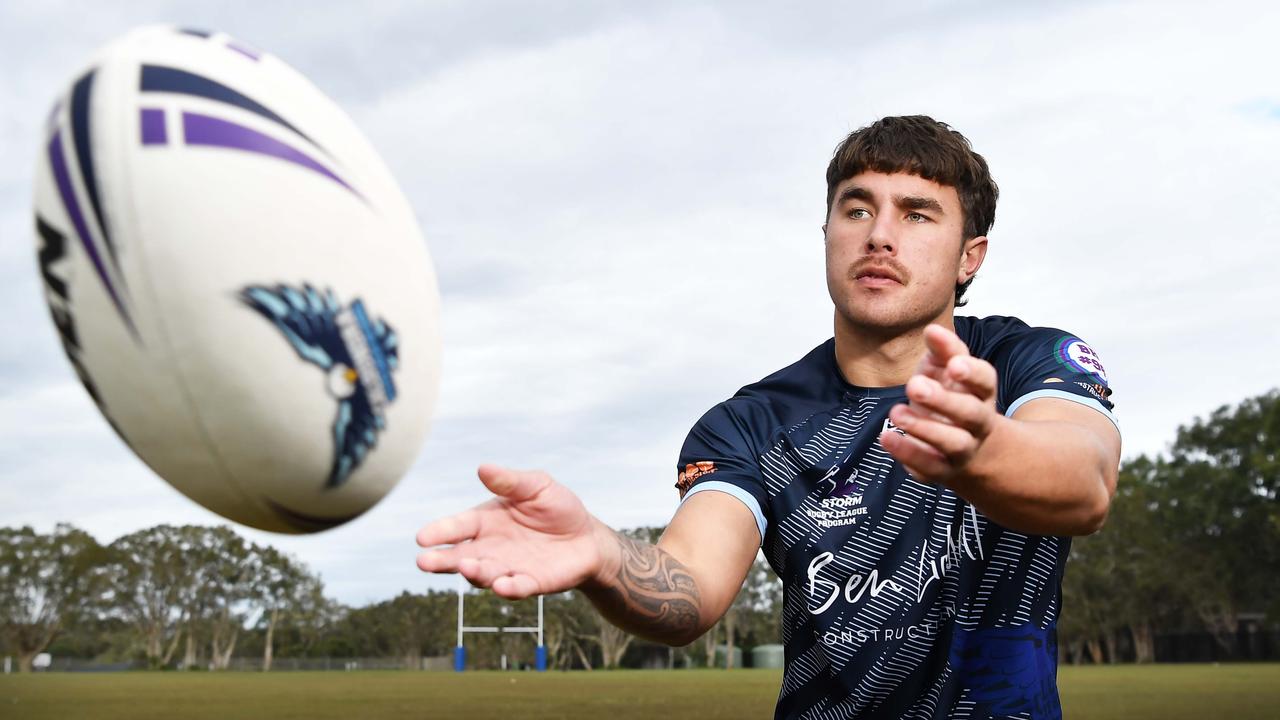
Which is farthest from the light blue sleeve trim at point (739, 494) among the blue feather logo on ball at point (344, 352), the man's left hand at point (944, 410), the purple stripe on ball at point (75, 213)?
the purple stripe on ball at point (75, 213)

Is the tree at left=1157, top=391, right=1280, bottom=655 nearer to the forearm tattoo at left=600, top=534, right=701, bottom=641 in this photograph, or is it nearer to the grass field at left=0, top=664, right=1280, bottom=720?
the grass field at left=0, top=664, right=1280, bottom=720

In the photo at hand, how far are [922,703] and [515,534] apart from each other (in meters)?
1.61

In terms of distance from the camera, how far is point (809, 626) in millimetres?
3764

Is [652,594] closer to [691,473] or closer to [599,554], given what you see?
[599,554]

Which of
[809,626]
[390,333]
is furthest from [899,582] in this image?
[390,333]

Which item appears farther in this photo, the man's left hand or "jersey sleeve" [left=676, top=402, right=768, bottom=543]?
"jersey sleeve" [left=676, top=402, right=768, bottom=543]

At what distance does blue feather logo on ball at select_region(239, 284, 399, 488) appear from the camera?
7.80ft

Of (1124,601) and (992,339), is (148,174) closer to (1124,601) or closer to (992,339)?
(992,339)

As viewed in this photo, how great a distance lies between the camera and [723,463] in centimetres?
384

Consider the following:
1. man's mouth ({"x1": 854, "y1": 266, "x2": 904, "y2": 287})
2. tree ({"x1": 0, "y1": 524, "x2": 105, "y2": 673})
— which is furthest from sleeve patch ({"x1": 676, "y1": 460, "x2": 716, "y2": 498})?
tree ({"x1": 0, "y1": 524, "x2": 105, "y2": 673})

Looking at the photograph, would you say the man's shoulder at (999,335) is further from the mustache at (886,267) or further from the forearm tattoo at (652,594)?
the forearm tattoo at (652,594)

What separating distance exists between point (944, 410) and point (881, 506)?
1.44 meters

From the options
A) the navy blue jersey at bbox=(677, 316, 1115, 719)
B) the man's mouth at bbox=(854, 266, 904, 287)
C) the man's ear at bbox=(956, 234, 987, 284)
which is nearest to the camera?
the navy blue jersey at bbox=(677, 316, 1115, 719)

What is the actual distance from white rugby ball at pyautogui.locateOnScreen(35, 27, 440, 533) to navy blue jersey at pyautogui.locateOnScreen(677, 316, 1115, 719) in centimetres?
153
